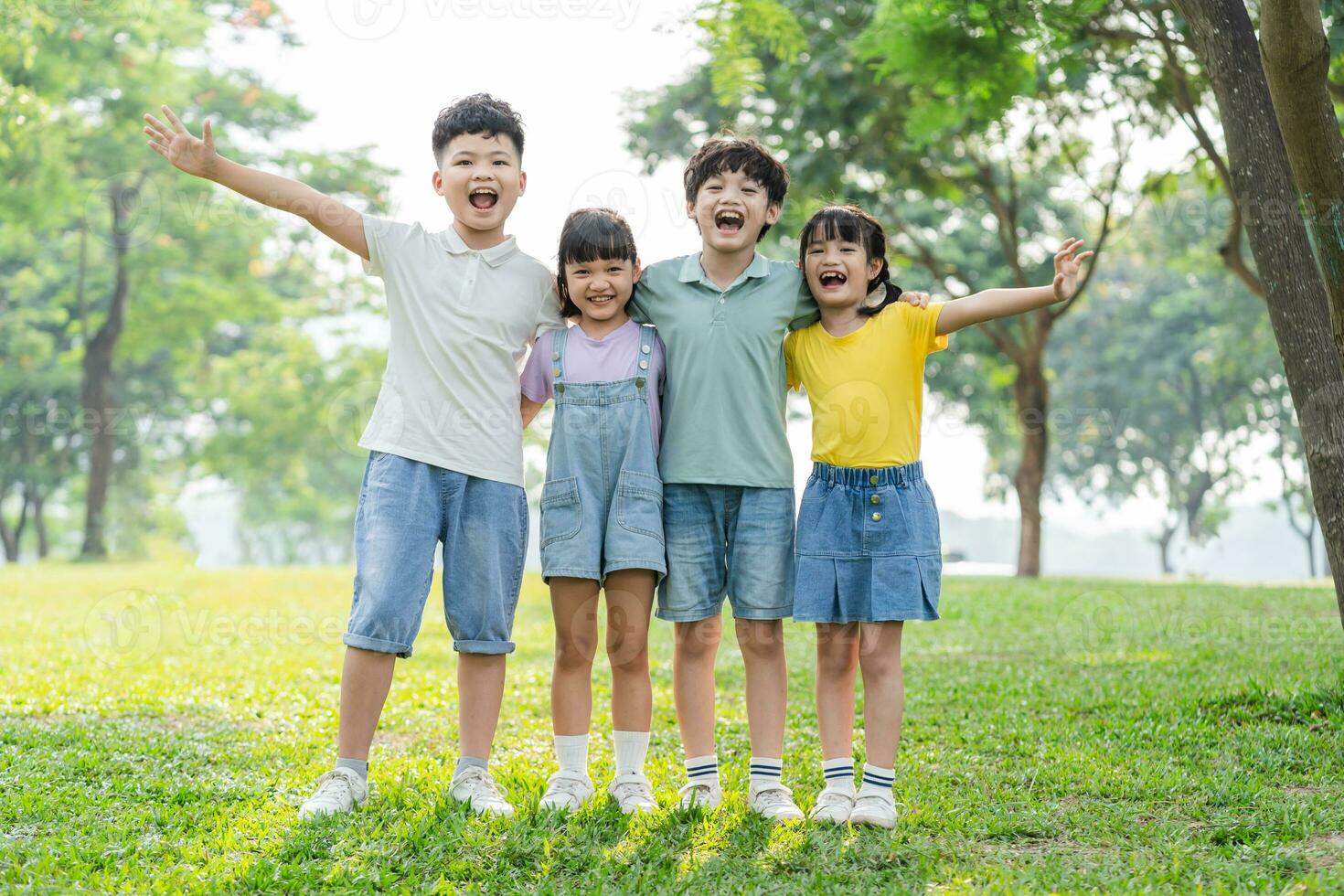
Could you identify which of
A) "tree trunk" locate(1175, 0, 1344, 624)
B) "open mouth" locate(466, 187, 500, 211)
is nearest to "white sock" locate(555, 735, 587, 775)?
"open mouth" locate(466, 187, 500, 211)

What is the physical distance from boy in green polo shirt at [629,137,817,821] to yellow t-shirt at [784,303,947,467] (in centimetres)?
13

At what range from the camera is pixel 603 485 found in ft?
12.0

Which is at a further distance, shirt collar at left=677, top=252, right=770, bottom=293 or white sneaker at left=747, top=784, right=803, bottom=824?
shirt collar at left=677, top=252, right=770, bottom=293

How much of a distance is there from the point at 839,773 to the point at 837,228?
66.3 inches

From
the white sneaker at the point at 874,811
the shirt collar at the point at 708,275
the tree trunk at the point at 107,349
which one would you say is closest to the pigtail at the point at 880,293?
the shirt collar at the point at 708,275

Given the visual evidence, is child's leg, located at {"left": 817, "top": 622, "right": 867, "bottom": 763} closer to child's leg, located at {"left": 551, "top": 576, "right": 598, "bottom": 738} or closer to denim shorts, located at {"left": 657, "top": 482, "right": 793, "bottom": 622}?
denim shorts, located at {"left": 657, "top": 482, "right": 793, "bottom": 622}

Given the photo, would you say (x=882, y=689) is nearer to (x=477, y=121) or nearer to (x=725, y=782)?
(x=725, y=782)

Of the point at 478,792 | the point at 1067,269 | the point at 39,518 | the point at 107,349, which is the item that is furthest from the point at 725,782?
the point at 39,518

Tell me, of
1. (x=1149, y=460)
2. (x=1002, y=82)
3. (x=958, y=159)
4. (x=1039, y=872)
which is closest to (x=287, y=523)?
(x=1149, y=460)

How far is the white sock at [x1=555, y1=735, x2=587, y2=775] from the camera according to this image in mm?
3738

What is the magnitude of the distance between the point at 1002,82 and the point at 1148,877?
5133 mm

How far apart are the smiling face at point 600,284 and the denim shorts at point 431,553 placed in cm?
62

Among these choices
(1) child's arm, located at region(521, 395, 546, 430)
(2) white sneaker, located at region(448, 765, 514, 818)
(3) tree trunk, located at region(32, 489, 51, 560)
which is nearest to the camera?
(2) white sneaker, located at region(448, 765, 514, 818)

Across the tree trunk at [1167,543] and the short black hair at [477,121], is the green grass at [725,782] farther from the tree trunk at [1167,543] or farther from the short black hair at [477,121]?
the tree trunk at [1167,543]
